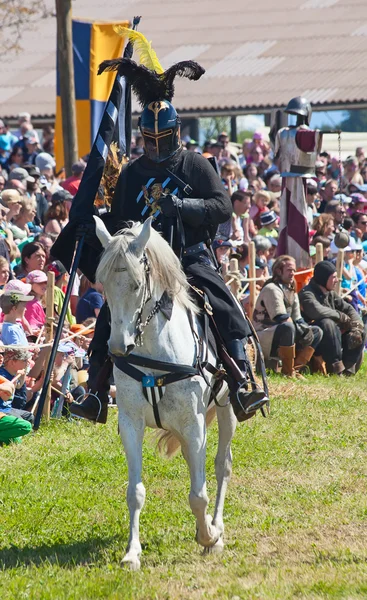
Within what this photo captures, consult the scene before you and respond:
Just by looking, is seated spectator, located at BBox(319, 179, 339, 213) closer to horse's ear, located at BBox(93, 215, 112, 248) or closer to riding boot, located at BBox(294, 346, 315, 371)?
riding boot, located at BBox(294, 346, 315, 371)

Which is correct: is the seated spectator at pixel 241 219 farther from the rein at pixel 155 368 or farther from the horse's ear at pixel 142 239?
the horse's ear at pixel 142 239

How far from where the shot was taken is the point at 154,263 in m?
6.38

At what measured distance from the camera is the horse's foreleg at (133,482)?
6.58m

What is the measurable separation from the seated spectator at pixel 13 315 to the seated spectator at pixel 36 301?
2.43 ft

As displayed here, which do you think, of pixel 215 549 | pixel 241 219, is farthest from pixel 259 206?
pixel 215 549

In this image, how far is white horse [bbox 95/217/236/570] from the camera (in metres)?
6.15

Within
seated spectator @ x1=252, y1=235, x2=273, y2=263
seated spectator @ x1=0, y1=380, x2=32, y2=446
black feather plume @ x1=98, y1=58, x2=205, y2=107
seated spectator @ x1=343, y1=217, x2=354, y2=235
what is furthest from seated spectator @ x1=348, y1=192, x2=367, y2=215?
black feather plume @ x1=98, y1=58, x2=205, y2=107

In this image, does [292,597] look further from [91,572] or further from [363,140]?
[363,140]

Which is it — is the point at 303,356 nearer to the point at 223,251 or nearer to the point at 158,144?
the point at 223,251

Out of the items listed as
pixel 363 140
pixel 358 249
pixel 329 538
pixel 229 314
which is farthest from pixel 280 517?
pixel 363 140

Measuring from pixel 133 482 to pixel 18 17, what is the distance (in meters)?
26.6

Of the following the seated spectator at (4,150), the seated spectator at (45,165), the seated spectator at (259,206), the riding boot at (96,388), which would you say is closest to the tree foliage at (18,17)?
the seated spectator at (4,150)

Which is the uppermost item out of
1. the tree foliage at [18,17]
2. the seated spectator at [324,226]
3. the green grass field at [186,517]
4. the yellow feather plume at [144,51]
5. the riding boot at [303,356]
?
the tree foliage at [18,17]

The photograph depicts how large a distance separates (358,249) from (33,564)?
11294 millimetres
